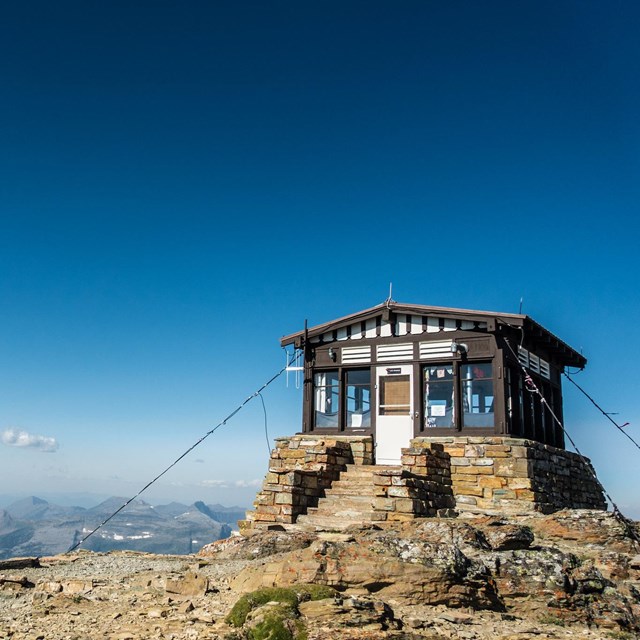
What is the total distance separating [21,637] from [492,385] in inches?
563

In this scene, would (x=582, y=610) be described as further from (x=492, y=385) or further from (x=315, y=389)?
(x=315, y=389)

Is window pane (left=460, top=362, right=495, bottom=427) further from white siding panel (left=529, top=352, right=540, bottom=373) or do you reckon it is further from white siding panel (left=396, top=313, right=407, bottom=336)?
white siding panel (left=529, top=352, right=540, bottom=373)

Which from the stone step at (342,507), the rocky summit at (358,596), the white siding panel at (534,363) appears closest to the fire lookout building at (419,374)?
the white siding panel at (534,363)

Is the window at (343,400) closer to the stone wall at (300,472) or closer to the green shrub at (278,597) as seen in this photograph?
the stone wall at (300,472)

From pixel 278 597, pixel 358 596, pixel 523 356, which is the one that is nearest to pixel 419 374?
pixel 523 356

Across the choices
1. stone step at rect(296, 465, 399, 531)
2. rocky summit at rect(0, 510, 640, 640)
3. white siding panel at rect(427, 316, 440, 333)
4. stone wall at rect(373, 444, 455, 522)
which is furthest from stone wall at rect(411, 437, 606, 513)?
rocky summit at rect(0, 510, 640, 640)

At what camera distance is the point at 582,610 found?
27.9ft

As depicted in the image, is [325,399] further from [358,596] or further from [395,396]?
[358,596]

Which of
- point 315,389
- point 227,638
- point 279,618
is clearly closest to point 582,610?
point 279,618

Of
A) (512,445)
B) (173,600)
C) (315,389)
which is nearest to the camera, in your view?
(173,600)

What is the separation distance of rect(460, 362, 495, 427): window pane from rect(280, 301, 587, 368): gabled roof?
1318mm

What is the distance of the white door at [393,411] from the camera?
1898 centimetres

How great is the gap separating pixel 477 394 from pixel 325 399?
199 inches

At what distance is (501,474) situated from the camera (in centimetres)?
1664
